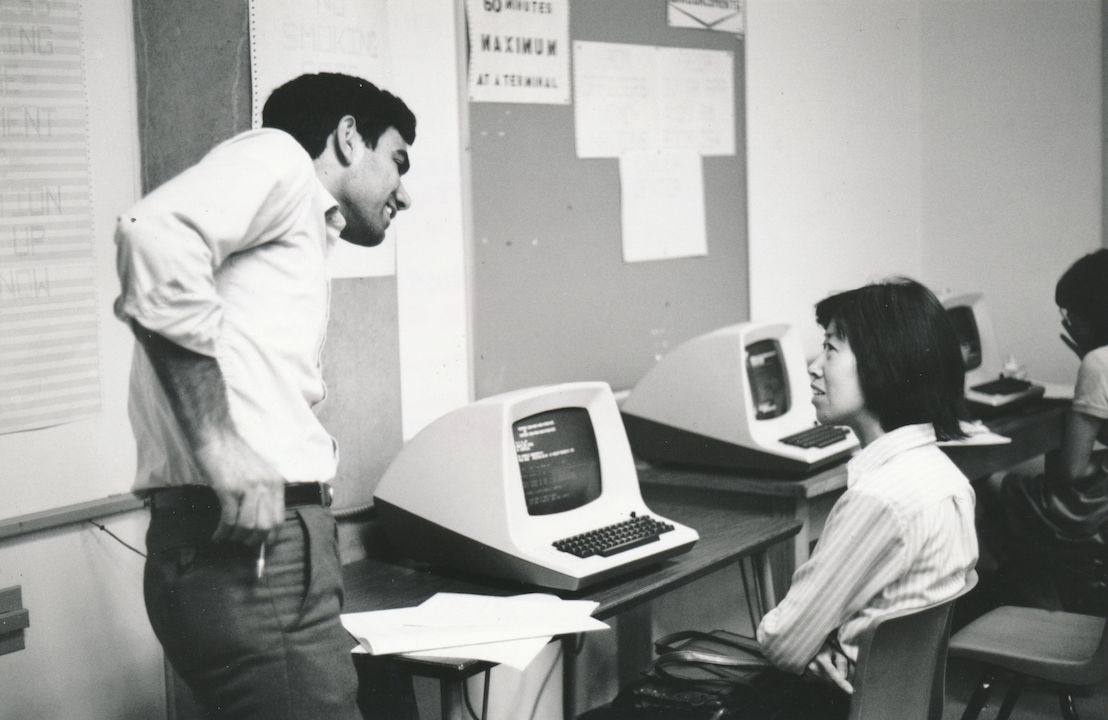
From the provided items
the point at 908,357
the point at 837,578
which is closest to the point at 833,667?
the point at 837,578

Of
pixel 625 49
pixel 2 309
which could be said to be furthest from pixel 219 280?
pixel 625 49

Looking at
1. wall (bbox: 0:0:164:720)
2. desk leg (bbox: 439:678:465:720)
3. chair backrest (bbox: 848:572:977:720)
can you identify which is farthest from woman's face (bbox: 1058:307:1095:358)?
wall (bbox: 0:0:164:720)

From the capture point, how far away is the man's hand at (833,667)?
2012mm

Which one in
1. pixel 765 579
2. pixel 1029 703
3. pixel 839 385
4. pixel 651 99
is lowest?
pixel 1029 703

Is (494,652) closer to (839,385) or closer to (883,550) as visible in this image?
(883,550)

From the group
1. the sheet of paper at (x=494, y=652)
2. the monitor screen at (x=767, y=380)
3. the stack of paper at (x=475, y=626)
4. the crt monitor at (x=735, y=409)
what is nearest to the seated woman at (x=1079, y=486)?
the crt monitor at (x=735, y=409)

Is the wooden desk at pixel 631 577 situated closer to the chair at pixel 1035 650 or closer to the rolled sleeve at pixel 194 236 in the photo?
the chair at pixel 1035 650

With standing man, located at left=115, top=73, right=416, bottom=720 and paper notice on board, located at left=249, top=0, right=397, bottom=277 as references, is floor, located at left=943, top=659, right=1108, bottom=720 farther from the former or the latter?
standing man, located at left=115, top=73, right=416, bottom=720

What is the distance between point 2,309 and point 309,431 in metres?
0.67

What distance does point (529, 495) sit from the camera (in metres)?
2.44

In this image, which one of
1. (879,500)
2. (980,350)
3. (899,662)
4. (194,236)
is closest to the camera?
(194,236)

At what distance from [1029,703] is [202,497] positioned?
9.39ft

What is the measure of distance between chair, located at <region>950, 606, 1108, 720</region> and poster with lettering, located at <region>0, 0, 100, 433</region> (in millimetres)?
1825

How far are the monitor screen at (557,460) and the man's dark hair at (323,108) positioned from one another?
79 cm
